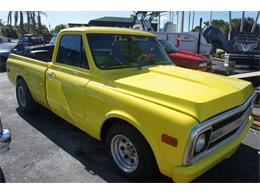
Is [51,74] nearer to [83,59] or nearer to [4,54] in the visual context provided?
[83,59]

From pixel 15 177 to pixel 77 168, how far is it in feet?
2.62

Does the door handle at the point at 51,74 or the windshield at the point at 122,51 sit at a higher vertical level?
the windshield at the point at 122,51

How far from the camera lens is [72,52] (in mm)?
4086

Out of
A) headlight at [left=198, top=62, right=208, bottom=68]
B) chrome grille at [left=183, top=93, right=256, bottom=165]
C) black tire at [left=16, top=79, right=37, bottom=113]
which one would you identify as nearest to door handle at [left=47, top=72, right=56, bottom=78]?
black tire at [left=16, top=79, right=37, bottom=113]

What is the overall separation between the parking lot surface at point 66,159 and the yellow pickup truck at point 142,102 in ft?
1.29

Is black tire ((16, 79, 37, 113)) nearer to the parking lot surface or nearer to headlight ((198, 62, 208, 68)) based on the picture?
the parking lot surface

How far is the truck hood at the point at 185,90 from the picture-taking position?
2.66 m

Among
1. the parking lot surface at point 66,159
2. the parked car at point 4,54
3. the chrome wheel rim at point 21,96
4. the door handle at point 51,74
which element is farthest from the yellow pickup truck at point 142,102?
the parked car at point 4,54

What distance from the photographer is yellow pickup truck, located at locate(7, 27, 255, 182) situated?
2588 millimetres

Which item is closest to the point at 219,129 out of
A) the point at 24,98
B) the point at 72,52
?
the point at 72,52

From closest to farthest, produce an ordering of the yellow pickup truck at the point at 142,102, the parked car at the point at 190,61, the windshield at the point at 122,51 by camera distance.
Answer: the yellow pickup truck at the point at 142,102, the windshield at the point at 122,51, the parked car at the point at 190,61

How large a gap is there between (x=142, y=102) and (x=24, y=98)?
146 inches

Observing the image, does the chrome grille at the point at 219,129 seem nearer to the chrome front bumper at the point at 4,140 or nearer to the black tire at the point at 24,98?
the chrome front bumper at the point at 4,140

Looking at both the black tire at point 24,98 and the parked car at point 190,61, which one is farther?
the parked car at point 190,61
